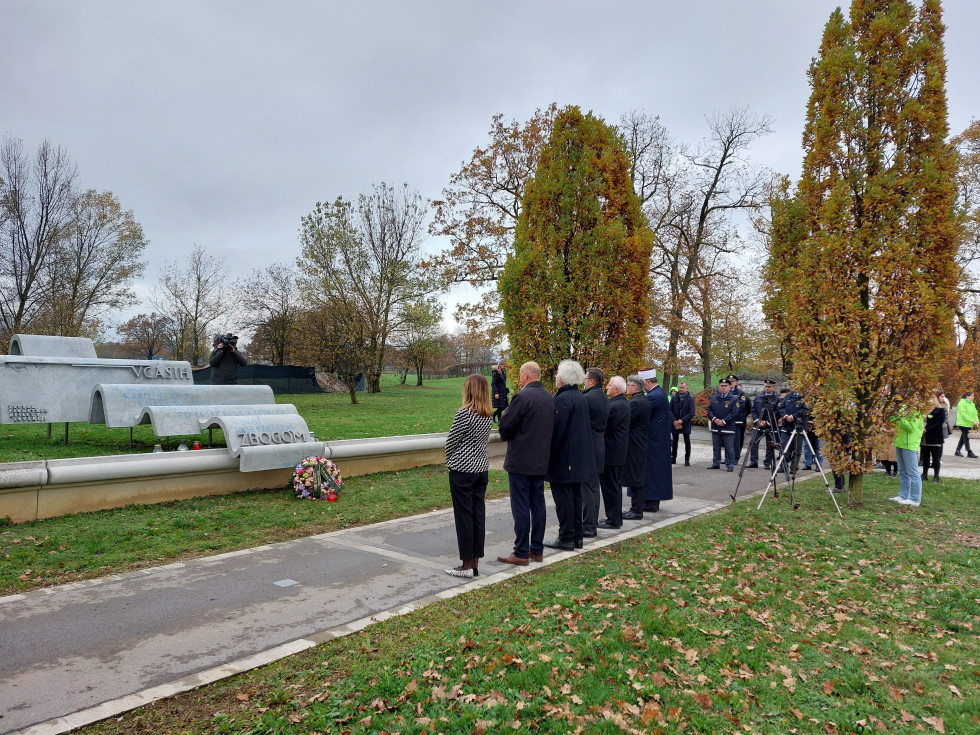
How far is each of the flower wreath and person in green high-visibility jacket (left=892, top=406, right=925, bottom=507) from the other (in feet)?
26.7

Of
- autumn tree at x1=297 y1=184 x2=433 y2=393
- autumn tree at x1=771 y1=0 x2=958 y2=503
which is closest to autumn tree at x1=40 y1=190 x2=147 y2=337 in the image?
autumn tree at x1=297 y1=184 x2=433 y2=393

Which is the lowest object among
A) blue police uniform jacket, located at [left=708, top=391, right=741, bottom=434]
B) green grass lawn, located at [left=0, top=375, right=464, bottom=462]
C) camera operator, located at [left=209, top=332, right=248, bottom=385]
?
green grass lawn, located at [left=0, top=375, right=464, bottom=462]

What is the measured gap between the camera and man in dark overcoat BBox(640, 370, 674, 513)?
9219 mm

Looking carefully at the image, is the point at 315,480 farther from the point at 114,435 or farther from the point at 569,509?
the point at 114,435

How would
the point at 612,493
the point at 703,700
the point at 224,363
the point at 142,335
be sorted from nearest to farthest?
1. the point at 703,700
2. the point at 612,493
3. the point at 224,363
4. the point at 142,335

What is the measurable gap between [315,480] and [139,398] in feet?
10.4

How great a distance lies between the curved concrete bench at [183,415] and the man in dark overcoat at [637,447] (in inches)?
210

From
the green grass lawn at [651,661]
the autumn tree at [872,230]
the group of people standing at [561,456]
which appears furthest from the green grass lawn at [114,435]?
the autumn tree at [872,230]

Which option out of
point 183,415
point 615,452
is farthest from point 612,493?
point 183,415

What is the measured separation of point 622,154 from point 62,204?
2604cm

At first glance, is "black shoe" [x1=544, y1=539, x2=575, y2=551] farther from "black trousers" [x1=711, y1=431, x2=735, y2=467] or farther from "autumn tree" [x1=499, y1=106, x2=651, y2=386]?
"black trousers" [x1=711, y1=431, x2=735, y2=467]

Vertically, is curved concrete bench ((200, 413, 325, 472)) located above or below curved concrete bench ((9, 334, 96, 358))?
below

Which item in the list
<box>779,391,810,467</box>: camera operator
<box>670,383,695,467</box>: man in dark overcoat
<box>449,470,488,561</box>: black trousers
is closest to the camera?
<box>449,470,488,561</box>: black trousers

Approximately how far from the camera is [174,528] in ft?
22.7
